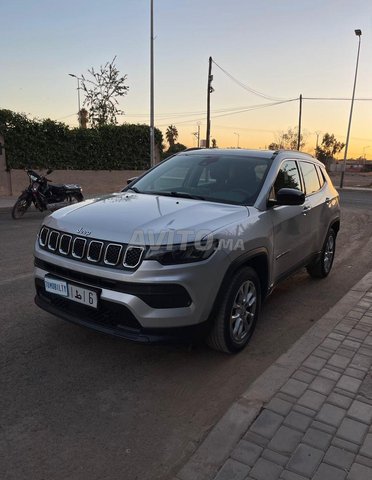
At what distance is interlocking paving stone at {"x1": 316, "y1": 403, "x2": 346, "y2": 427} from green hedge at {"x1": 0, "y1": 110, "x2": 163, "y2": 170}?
1508cm

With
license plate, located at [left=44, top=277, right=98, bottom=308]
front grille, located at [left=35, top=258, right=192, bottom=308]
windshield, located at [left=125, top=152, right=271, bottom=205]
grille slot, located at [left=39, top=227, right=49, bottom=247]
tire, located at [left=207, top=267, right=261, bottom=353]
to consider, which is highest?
windshield, located at [left=125, top=152, right=271, bottom=205]

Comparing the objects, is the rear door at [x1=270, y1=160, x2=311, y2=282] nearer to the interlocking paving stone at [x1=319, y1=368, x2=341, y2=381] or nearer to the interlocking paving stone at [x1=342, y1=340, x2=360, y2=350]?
the interlocking paving stone at [x1=342, y1=340, x2=360, y2=350]

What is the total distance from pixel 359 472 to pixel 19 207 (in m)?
10.6

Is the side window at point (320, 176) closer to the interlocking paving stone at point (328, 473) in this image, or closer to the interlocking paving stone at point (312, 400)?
the interlocking paving stone at point (312, 400)

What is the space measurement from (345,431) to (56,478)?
1.72m

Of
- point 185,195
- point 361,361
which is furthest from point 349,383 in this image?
point 185,195

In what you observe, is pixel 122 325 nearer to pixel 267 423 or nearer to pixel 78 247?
pixel 78 247

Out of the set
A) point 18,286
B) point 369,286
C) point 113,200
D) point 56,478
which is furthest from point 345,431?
point 18,286

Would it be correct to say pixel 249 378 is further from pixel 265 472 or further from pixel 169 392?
pixel 265 472

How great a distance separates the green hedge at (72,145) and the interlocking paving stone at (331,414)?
49.5ft

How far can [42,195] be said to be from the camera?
11.8 meters

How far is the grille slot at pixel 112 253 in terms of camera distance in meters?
2.99

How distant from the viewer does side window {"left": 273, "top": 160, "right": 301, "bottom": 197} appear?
14.1 ft

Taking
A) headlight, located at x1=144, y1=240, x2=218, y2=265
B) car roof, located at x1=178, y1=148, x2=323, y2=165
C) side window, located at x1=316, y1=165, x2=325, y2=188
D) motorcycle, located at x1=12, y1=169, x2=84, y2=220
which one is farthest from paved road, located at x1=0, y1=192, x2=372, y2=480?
motorcycle, located at x1=12, y1=169, x2=84, y2=220
